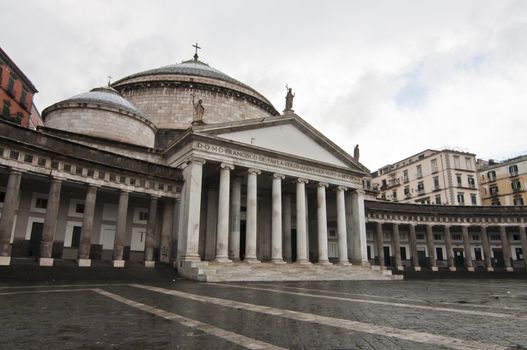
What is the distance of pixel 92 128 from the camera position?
97.5 ft

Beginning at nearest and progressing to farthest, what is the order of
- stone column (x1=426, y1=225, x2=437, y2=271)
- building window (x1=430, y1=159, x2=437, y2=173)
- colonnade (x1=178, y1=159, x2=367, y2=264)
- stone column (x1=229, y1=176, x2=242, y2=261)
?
colonnade (x1=178, y1=159, x2=367, y2=264), stone column (x1=229, y1=176, x2=242, y2=261), stone column (x1=426, y1=225, x2=437, y2=271), building window (x1=430, y1=159, x2=437, y2=173)

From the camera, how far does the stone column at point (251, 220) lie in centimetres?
2523

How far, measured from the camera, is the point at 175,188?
85.3 feet

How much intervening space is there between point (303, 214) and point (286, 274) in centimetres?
643

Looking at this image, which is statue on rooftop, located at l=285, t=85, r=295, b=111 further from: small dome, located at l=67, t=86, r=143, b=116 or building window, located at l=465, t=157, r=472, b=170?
building window, located at l=465, t=157, r=472, b=170

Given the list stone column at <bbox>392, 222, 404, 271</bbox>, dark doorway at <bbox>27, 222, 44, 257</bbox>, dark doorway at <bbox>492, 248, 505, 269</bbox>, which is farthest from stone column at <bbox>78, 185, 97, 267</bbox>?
dark doorway at <bbox>492, 248, 505, 269</bbox>

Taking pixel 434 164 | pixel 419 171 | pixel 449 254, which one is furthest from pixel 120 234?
pixel 419 171

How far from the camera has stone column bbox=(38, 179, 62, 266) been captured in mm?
19703

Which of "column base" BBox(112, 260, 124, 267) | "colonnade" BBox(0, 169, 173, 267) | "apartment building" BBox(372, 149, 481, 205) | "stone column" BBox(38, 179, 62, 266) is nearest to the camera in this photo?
"colonnade" BBox(0, 169, 173, 267)

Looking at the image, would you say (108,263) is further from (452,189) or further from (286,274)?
(452,189)

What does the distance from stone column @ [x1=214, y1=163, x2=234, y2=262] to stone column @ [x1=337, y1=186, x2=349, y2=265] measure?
435 inches

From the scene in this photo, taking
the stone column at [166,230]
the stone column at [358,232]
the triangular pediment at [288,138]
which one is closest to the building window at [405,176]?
the triangular pediment at [288,138]

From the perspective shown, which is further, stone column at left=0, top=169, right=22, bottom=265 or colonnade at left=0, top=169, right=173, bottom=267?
colonnade at left=0, top=169, right=173, bottom=267

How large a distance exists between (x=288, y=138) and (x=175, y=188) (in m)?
10.3
